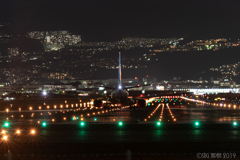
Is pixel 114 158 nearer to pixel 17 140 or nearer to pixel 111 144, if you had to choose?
pixel 111 144

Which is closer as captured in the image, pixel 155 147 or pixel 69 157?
pixel 69 157

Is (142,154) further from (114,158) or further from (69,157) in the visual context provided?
(69,157)

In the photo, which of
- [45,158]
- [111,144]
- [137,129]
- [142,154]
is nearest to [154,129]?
[137,129]

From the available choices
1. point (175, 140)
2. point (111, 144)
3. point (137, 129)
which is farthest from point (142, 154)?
point (137, 129)

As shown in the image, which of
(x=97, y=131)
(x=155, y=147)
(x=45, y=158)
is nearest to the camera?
(x=45, y=158)

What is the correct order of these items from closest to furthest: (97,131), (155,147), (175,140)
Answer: (155,147), (175,140), (97,131)

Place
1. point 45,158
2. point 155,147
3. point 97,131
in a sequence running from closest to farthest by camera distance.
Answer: point 45,158 < point 155,147 < point 97,131

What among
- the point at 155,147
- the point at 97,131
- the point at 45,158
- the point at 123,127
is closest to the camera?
the point at 45,158

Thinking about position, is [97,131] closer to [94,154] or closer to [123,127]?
[123,127]

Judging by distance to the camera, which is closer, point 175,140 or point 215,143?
point 215,143
